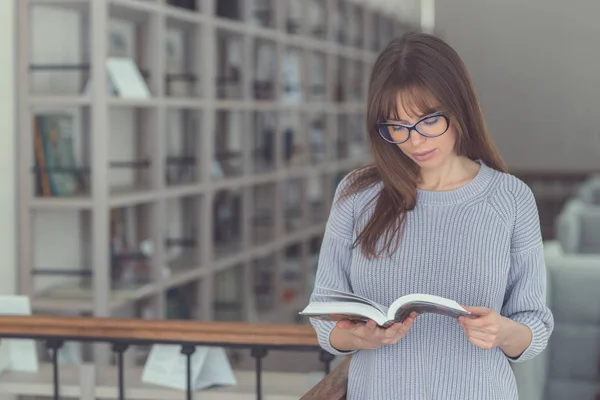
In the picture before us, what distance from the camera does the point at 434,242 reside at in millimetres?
1619

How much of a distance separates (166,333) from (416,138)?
2.79ft

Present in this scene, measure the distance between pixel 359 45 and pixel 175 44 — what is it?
2.66 metres

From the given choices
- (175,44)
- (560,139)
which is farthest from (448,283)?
(560,139)

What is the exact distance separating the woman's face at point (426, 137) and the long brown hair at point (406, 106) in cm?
1

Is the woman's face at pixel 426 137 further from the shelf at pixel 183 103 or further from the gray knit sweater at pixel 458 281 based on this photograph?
the shelf at pixel 183 103

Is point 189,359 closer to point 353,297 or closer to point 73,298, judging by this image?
point 353,297

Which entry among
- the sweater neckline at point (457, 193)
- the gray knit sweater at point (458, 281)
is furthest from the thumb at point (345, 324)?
the sweater neckline at point (457, 193)

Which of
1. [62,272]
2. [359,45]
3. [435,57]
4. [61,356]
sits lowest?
[61,356]

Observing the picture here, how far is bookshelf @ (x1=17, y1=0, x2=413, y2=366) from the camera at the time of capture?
10.4 ft

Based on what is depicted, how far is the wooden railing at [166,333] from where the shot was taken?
210 centimetres

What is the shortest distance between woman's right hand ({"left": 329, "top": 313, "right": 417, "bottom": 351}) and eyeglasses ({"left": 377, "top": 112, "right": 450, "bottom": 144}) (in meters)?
0.29

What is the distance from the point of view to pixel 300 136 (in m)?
5.50

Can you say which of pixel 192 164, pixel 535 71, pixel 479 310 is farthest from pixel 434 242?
pixel 535 71

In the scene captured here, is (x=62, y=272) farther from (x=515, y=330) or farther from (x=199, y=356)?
(x=515, y=330)
